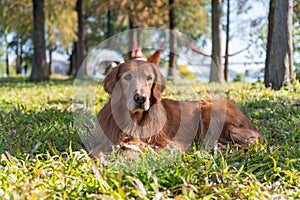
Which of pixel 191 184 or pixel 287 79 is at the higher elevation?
pixel 287 79

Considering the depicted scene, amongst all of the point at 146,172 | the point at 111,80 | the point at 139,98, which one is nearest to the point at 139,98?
the point at 139,98

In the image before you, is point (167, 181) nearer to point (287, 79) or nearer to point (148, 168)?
point (148, 168)

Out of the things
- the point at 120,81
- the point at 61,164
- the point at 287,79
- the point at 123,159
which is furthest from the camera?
the point at 287,79

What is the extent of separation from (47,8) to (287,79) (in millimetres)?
17868

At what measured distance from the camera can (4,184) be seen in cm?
278

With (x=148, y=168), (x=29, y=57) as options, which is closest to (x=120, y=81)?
(x=148, y=168)

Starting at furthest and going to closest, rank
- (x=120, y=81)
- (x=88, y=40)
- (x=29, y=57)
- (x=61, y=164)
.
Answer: (x=29, y=57) → (x=88, y=40) → (x=120, y=81) → (x=61, y=164)

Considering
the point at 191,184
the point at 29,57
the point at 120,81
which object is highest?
the point at 29,57

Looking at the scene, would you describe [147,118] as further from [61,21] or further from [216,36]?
[61,21]

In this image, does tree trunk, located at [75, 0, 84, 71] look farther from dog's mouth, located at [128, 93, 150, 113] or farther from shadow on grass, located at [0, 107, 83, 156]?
dog's mouth, located at [128, 93, 150, 113]

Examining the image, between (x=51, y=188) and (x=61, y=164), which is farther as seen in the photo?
(x=61, y=164)

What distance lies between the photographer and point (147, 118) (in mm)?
4008

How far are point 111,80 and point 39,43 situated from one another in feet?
42.4

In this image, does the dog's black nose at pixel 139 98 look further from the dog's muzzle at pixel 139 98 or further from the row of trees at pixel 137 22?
the row of trees at pixel 137 22
